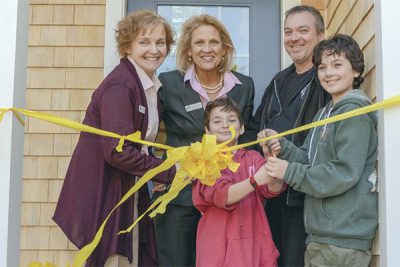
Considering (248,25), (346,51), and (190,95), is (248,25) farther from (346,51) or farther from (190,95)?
(346,51)

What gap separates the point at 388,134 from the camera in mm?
2533

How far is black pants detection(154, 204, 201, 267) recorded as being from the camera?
3510 mm

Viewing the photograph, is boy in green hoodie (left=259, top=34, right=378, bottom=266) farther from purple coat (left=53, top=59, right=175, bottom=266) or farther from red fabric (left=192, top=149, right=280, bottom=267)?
purple coat (left=53, top=59, right=175, bottom=266)

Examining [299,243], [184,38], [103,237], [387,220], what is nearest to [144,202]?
[103,237]

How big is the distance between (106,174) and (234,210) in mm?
648

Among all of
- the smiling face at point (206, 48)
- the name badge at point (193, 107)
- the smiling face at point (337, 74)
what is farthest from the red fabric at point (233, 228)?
the smiling face at point (206, 48)

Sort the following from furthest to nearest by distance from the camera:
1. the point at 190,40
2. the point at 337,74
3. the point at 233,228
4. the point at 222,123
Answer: the point at 190,40 → the point at 222,123 → the point at 233,228 → the point at 337,74

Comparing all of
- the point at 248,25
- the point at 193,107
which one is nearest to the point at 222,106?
the point at 193,107

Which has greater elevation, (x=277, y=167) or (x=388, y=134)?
(x=388, y=134)

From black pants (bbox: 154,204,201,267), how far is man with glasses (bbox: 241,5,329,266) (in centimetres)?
44

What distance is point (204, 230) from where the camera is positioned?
305 cm

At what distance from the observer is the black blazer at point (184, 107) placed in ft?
11.9

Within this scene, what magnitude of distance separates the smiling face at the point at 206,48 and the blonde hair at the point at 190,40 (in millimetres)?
28

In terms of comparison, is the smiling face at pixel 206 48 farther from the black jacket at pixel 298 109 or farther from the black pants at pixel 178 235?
→ the black pants at pixel 178 235
